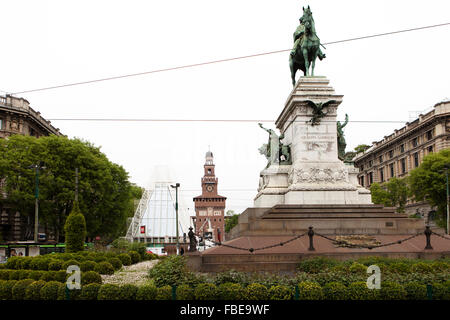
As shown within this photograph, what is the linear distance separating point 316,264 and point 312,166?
7.48 metres

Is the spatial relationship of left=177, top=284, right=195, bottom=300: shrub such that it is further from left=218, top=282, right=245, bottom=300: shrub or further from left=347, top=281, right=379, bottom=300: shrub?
left=347, top=281, right=379, bottom=300: shrub

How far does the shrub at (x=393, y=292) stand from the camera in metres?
10.5

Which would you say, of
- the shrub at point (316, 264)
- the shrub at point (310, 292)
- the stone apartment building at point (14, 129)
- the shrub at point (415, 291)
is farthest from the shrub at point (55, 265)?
the stone apartment building at point (14, 129)

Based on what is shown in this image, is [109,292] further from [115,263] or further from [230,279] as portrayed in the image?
[115,263]

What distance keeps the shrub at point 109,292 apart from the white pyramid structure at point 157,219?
70.3m

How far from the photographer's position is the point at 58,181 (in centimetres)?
4541

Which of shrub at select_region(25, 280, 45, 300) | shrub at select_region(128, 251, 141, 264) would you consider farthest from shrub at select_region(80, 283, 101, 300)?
shrub at select_region(128, 251, 141, 264)

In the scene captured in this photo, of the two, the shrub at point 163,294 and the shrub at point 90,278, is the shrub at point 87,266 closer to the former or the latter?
the shrub at point 90,278

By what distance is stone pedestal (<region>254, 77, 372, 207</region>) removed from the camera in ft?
71.1

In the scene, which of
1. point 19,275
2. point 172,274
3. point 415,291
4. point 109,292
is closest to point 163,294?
point 109,292

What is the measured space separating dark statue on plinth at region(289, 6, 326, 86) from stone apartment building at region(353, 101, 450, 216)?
29933 mm

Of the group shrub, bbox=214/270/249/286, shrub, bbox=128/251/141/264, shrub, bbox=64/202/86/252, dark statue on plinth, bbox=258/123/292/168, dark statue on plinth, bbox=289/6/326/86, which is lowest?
shrub, bbox=128/251/141/264
